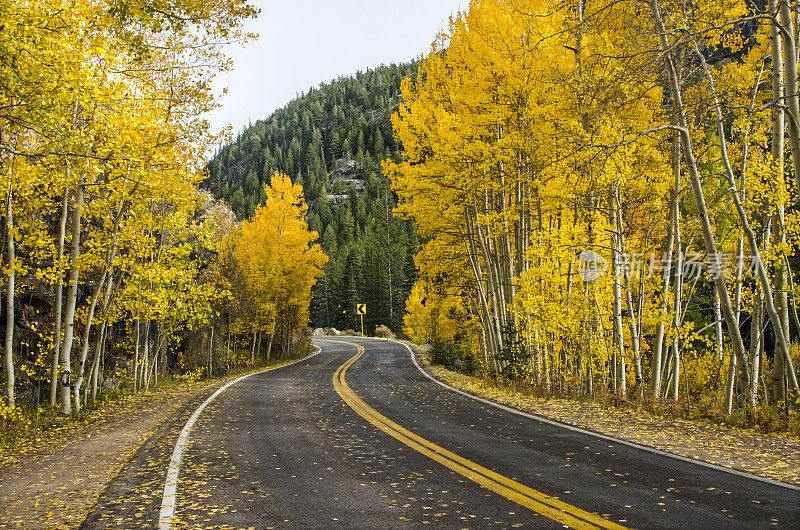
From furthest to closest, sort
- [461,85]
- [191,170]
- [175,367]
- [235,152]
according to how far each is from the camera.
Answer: [235,152] → [175,367] → [461,85] → [191,170]

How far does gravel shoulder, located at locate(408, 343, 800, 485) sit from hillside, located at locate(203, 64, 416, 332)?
21343mm

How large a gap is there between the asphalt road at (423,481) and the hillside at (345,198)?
20911mm

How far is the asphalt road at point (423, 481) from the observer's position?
4191 mm

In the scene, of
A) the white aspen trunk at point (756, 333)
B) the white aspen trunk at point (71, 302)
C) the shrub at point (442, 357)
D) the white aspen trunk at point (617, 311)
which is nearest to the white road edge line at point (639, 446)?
the white aspen trunk at point (617, 311)

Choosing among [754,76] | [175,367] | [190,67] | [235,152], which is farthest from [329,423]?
[235,152]

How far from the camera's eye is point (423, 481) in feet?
17.2

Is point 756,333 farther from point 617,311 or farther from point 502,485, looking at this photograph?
point 502,485

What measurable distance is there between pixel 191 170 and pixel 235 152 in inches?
7824

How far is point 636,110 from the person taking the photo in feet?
40.6

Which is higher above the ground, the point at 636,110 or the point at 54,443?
the point at 636,110

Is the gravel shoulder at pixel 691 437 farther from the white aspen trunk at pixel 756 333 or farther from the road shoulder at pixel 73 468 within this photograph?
the road shoulder at pixel 73 468

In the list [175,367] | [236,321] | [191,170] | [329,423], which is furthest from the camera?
[236,321]

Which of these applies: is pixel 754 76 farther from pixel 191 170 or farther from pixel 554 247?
pixel 191 170

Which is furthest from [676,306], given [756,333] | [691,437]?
[691,437]
